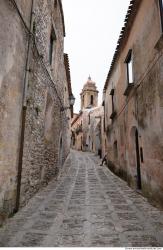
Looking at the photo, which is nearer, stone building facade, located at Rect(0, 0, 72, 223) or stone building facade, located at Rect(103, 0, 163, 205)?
stone building facade, located at Rect(0, 0, 72, 223)

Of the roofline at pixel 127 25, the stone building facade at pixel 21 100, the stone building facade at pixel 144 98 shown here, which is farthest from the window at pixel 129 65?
the stone building facade at pixel 21 100

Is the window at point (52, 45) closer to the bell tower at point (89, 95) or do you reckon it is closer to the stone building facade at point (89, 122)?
the stone building facade at point (89, 122)

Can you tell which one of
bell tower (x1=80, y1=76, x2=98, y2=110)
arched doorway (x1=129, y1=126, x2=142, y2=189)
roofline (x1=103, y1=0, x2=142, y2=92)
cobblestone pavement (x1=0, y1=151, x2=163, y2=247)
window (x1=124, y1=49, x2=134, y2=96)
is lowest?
cobblestone pavement (x1=0, y1=151, x2=163, y2=247)

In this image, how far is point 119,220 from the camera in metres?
3.77

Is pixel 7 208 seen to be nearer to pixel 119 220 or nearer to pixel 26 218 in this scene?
pixel 26 218

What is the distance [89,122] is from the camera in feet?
106

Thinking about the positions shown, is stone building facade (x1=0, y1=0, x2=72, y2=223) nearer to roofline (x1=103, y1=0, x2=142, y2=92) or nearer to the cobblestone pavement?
the cobblestone pavement

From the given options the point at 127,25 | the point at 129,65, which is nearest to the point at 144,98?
the point at 129,65

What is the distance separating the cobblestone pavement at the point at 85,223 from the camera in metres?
2.89

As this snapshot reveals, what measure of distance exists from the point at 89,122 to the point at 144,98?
87.7 feet

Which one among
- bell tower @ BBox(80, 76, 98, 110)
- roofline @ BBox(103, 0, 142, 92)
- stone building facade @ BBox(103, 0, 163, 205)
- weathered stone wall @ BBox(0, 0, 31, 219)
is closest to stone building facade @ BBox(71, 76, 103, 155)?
bell tower @ BBox(80, 76, 98, 110)

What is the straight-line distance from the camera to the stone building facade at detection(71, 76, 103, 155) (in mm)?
25531

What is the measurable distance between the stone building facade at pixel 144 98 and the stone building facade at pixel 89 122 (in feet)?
42.7

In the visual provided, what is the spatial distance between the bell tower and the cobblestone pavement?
35.9 meters
